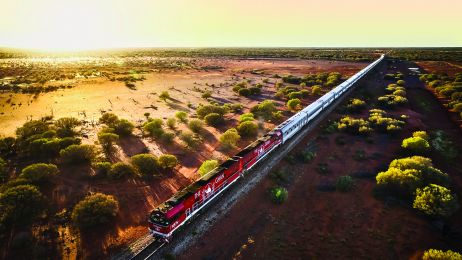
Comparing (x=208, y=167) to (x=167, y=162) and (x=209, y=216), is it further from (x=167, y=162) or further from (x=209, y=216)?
(x=209, y=216)

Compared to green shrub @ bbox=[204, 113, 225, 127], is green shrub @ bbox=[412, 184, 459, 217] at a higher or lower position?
lower

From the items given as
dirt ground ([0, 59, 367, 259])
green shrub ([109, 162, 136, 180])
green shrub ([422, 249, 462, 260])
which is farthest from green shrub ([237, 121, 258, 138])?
green shrub ([422, 249, 462, 260])

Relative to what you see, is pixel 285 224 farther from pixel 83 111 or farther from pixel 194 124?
pixel 83 111

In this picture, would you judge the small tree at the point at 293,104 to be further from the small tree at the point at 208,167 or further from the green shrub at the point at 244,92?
the small tree at the point at 208,167

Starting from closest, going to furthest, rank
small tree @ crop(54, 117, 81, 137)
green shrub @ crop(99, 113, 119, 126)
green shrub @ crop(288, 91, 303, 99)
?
1. small tree @ crop(54, 117, 81, 137)
2. green shrub @ crop(99, 113, 119, 126)
3. green shrub @ crop(288, 91, 303, 99)

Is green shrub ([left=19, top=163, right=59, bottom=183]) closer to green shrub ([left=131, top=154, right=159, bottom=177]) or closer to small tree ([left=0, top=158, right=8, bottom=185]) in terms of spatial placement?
small tree ([left=0, top=158, right=8, bottom=185])

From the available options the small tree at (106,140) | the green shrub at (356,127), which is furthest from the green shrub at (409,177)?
the small tree at (106,140)

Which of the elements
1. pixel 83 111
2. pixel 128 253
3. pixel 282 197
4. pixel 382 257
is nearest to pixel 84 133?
pixel 83 111
